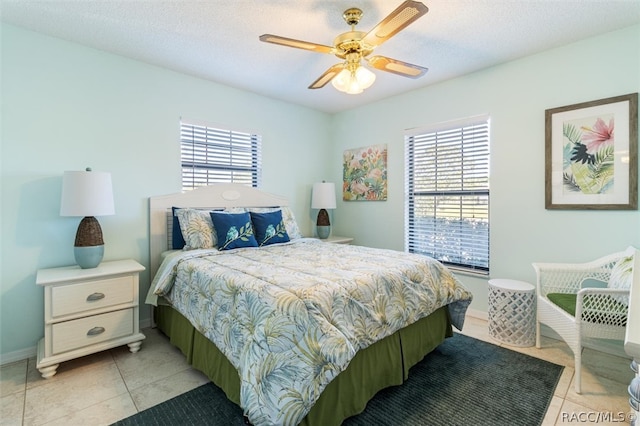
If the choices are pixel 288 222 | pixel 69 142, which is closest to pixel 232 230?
pixel 288 222

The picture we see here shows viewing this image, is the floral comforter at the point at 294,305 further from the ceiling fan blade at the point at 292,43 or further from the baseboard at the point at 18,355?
the ceiling fan blade at the point at 292,43

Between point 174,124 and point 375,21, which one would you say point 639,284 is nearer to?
point 375,21

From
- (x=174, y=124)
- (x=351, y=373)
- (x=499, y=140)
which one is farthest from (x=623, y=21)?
(x=174, y=124)

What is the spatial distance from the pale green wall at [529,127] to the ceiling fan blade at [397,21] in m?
1.40

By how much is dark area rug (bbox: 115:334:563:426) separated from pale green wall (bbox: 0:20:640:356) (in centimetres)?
109

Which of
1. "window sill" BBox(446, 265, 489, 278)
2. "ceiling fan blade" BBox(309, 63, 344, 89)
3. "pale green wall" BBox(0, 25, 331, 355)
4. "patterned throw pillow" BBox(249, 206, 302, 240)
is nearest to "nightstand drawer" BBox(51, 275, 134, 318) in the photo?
"pale green wall" BBox(0, 25, 331, 355)

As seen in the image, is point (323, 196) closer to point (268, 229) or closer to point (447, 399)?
point (268, 229)

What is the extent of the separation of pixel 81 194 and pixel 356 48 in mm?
2254

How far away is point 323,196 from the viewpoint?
412 centimetres

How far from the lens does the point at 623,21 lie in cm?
227

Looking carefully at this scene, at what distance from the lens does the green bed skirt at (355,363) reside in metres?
1.56

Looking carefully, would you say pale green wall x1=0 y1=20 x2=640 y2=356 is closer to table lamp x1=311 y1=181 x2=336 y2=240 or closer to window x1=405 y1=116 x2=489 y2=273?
window x1=405 y1=116 x2=489 y2=273

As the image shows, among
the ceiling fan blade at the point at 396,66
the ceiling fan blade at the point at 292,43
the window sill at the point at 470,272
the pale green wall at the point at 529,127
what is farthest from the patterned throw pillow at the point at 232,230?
the window sill at the point at 470,272

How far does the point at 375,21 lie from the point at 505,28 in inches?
40.2
